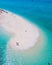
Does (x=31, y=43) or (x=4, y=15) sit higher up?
(x=4, y=15)

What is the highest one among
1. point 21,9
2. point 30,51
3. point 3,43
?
point 21,9

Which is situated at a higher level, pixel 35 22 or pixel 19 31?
pixel 35 22

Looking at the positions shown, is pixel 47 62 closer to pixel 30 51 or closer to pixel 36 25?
pixel 30 51

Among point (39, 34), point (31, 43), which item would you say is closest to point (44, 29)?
point (39, 34)
